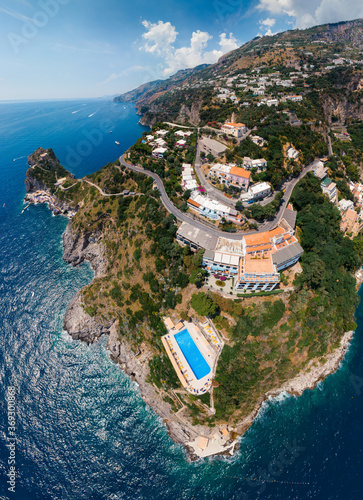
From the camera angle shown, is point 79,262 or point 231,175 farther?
point 79,262

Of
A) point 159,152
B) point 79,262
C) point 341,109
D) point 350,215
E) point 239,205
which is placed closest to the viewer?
point 239,205

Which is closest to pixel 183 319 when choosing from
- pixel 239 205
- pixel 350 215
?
pixel 239 205

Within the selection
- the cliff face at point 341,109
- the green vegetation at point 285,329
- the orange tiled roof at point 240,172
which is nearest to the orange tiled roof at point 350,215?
the green vegetation at point 285,329

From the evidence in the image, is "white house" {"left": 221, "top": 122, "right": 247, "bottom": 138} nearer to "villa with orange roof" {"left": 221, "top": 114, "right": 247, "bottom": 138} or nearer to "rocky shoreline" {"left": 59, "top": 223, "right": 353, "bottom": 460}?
"villa with orange roof" {"left": 221, "top": 114, "right": 247, "bottom": 138}

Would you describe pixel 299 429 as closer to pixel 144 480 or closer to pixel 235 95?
pixel 144 480

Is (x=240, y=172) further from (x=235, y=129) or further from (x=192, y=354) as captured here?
(x=192, y=354)

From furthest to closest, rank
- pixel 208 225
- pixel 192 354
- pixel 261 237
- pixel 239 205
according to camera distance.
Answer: pixel 208 225
pixel 239 205
pixel 261 237
pixel 192 354

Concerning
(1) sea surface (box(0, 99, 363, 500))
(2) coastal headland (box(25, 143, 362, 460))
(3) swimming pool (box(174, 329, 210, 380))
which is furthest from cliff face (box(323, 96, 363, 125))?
(3) swimming pool (box(174, 329, 210, 380))

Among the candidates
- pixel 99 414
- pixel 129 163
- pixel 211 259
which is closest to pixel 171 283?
pixel 211 259
